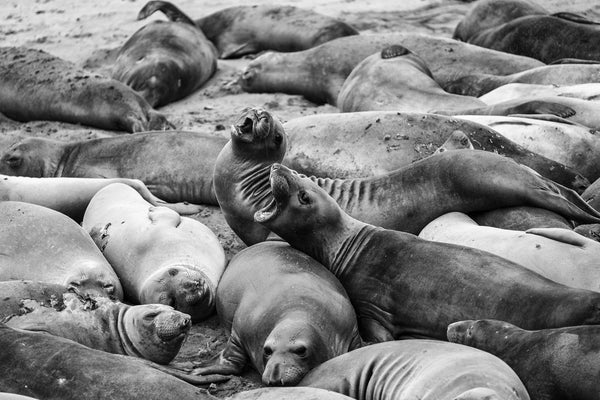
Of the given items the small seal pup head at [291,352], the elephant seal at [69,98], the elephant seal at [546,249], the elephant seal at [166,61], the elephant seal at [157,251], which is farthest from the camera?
the elephant seal at [166,61]

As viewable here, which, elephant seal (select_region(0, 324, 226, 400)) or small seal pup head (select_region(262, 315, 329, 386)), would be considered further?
small seal pup head (select_region(262, 315, 329, 386))

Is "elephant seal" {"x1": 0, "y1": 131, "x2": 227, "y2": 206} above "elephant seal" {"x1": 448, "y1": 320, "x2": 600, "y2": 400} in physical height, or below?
below

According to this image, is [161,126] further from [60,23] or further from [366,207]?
[60,23]

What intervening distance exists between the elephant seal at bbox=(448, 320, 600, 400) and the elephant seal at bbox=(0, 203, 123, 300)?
1915 millimetres

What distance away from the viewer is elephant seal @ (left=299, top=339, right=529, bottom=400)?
3744 millimetres

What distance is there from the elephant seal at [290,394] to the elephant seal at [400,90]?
11.8 feet

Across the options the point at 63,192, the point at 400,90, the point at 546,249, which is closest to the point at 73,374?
the point at 546,249

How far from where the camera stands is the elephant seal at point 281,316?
457 cm

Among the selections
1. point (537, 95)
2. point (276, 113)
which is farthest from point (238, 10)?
point (537, 95)

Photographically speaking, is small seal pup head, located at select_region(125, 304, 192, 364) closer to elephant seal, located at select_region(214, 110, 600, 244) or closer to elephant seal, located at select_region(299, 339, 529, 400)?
elephant seal, located at select_region(299, 339, 529, 400)

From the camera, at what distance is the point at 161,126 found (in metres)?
8.44

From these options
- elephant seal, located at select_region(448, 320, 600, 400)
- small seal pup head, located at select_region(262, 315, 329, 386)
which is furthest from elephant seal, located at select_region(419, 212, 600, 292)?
small seal pup head, located at select_region(262, 315, 329, 386)

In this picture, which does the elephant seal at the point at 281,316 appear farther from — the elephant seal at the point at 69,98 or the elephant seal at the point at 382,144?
the elephant seal at the point at 69,98

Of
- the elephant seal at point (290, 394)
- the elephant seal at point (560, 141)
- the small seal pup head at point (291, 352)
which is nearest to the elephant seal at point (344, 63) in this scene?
the elephant seal at point (560, 141)
